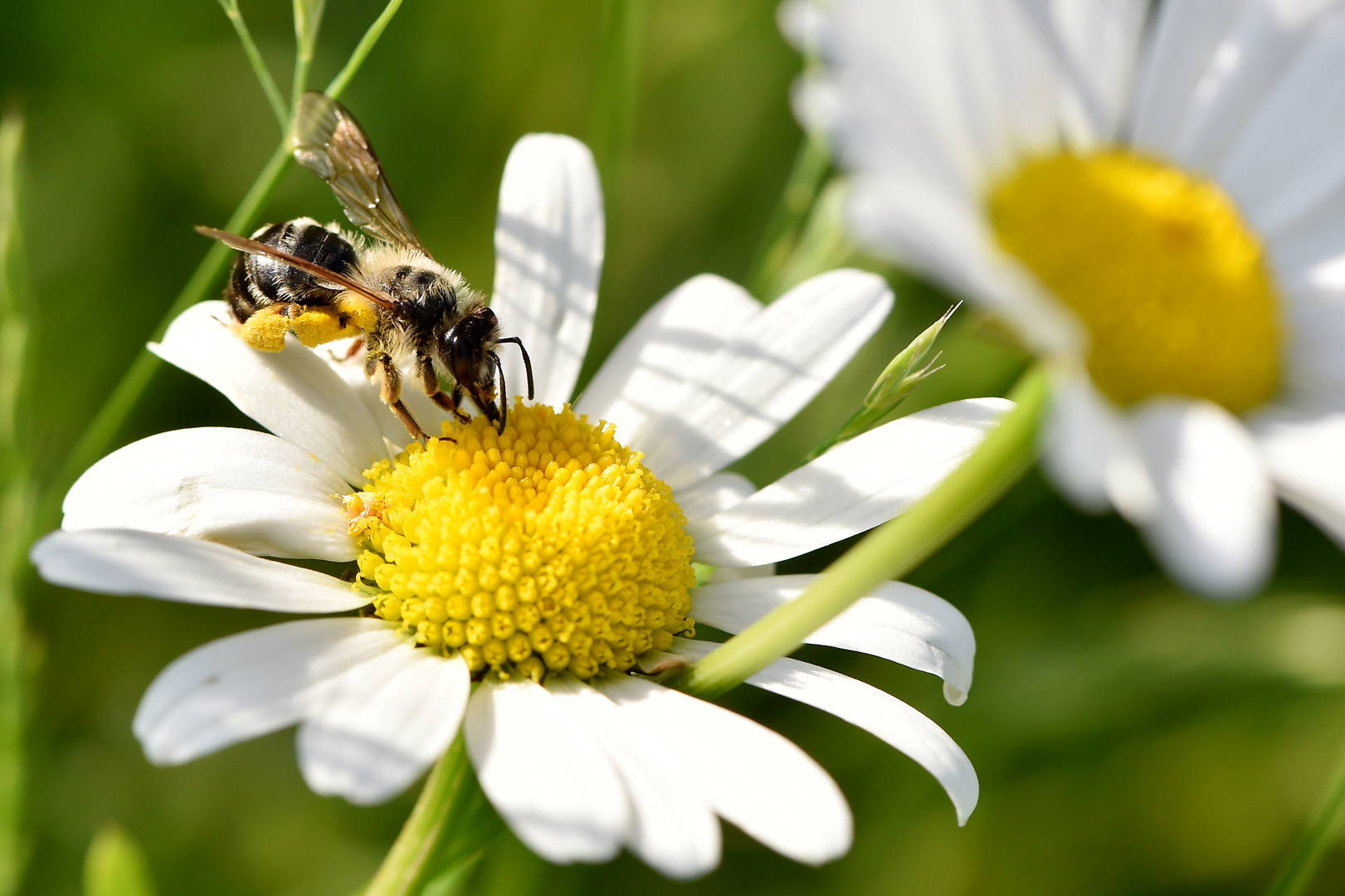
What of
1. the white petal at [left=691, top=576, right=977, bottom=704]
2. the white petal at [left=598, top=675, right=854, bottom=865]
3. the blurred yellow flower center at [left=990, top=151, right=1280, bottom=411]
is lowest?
the white petal at [left=598, top=675, right=854, bottom=865]

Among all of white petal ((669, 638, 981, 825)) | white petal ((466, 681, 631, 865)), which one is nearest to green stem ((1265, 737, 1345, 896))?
white petal ((669, 638, 981, 825))

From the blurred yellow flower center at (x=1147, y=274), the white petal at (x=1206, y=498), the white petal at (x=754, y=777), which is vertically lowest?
the white petal at (x=754, y=777)

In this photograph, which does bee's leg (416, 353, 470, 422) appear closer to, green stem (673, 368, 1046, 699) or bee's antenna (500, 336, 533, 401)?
bee's antenna (500, 336, 533, 401)

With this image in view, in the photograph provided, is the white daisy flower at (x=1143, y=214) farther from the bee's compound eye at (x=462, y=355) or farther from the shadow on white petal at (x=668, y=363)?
the bee's compound eye at (x=462, y=355)

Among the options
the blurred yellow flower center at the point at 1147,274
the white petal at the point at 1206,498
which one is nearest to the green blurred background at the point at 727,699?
the blurred yellow flower center at the point at 1147,274

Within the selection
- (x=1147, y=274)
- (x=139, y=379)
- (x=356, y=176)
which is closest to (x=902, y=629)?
(x=1147, y=274)

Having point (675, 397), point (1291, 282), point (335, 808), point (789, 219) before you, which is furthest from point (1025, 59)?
point (335, 808)

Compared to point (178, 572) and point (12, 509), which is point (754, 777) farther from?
point (12, 509)
